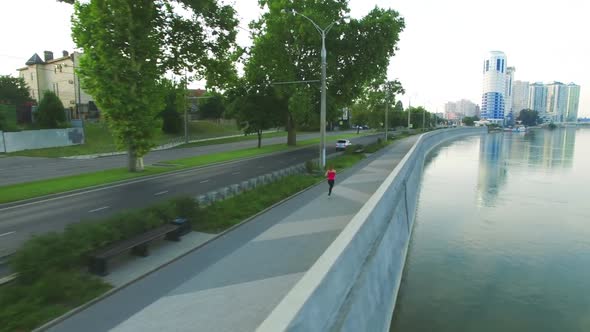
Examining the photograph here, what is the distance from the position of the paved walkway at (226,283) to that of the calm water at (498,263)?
12.2 feet

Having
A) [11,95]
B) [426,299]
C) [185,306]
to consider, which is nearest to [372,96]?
[11,95]

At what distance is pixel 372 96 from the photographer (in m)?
86.2

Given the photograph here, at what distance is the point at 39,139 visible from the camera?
4325 centimetres

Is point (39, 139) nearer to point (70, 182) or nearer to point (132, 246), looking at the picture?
point (70, 182)

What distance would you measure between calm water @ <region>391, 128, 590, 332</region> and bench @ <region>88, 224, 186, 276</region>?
24.2 feet

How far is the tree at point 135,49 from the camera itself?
23250 mm

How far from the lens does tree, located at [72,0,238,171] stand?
2325 centimetres

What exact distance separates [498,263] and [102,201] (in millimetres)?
18226

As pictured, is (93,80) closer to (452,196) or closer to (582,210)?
(452,196)

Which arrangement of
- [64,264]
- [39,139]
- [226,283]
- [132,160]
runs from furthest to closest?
1. [39,139]
2. [132,160]
3. [226,283]
4. [64,264]

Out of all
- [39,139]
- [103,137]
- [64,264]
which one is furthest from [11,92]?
[64,264]

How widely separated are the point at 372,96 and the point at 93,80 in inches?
2775

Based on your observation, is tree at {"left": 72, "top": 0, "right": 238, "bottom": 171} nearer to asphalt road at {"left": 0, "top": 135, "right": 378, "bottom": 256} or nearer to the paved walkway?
asphalt road at {"left": 0, "top": 135, "right": 378, "bottom": 256}

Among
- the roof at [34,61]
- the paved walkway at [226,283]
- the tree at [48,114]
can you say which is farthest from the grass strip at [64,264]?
the roof at [34,61]
